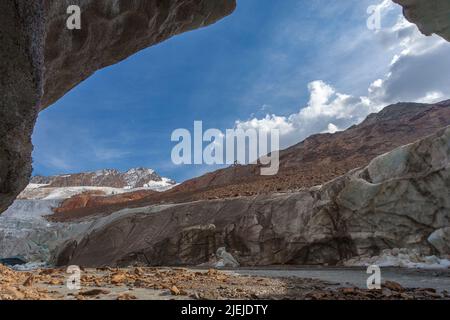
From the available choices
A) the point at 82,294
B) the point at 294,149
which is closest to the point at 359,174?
the point at 82,294

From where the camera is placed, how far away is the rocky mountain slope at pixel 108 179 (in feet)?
399

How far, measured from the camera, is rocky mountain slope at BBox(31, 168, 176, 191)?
121750 mm

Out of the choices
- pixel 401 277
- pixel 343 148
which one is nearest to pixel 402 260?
pixel 401 277

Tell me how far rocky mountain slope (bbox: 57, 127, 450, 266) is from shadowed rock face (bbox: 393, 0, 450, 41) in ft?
12.0

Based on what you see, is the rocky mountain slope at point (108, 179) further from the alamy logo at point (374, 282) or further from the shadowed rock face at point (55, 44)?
the alamy logo at point (374, 282)

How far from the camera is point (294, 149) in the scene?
56.8m

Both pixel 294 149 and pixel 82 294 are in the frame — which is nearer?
pixel 82 294

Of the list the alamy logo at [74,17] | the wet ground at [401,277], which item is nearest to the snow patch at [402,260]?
the wet ground at [401,277]

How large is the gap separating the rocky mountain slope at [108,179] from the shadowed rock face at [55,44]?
99.0m

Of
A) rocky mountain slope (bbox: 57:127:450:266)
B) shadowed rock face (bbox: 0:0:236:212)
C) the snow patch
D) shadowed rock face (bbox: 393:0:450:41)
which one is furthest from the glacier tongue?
shadowed rock face (bbox: 393:0:450:41)

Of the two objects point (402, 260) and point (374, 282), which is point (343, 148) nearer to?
point (402, 260)
